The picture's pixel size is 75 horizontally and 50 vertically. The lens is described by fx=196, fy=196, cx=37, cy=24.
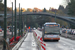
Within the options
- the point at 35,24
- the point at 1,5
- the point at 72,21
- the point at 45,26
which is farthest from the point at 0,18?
the point at 35,24

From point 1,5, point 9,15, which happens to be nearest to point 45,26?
point 1,5

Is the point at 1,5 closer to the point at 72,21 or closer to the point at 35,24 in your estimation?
the point at 72,21

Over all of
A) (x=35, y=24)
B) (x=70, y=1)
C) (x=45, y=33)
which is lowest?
(x=35, y=24)

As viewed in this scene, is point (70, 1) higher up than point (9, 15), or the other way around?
point (70, 1)

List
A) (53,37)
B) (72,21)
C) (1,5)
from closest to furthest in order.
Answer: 1. (53,37)
2. (1,5)
3. (72,21)

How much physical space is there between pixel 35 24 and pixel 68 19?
210 ft

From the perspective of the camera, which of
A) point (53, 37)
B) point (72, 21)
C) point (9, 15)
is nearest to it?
point (53, 37)

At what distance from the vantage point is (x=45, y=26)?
28.6 meters

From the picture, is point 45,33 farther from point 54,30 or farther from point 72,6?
point 72,6

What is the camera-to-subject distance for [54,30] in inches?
1115

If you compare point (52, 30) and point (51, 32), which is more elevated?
point (52, 30)

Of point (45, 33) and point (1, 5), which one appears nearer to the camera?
point (45, 33)

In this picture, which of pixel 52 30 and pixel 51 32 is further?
pixel 52 30

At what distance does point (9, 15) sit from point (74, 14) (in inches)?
1471
